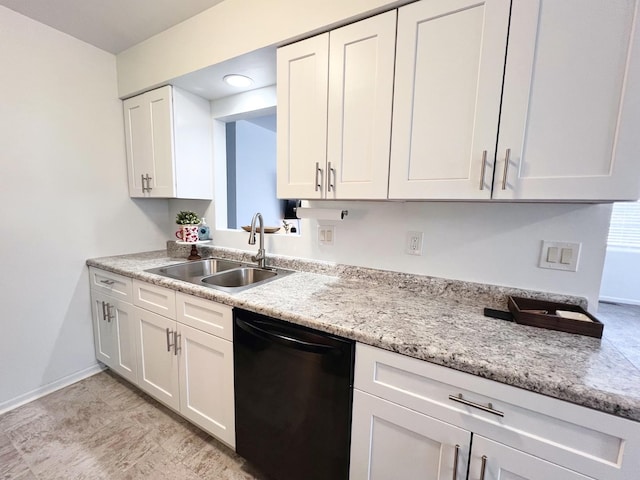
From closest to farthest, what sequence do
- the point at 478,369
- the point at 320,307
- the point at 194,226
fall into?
the point at 478,369
the point at 320,307
the point at 194,226

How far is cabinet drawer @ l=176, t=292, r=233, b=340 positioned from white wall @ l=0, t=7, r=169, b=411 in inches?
46.2

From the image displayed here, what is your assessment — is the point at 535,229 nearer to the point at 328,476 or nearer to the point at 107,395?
the point at 328,476

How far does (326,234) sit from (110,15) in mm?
1860

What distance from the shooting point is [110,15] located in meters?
1.62

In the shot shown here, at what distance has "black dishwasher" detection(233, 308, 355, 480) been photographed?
1.01 meters

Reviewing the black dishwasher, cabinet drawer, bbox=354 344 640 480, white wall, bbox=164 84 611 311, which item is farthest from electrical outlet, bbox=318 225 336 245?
cabinet drawer, bbox=354 344 640 480

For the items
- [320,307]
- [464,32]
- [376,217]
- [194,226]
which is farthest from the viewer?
[194,226]

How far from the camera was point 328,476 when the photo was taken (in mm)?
1057

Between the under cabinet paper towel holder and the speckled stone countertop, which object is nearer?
the speckled stone countertop

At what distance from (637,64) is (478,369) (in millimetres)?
1011

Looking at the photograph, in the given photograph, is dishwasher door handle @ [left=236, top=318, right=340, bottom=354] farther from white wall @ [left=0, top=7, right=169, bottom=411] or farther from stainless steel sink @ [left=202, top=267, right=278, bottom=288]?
white wall @ [left=0, top=7, right=169, bottom=411]

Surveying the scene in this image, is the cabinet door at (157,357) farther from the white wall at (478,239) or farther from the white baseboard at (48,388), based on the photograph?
the white wall at (478,239)

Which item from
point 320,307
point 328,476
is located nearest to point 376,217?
point 320,307

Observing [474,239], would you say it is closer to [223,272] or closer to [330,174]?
[330,174]
